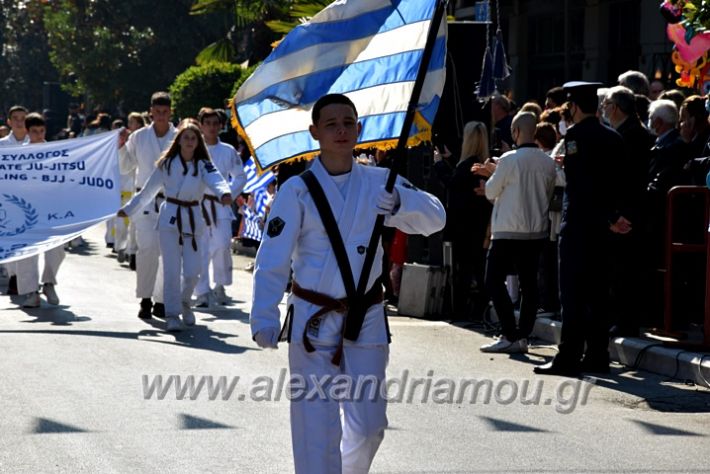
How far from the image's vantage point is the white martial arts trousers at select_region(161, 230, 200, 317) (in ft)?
40.2

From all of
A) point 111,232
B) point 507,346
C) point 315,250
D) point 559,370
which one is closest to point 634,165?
point 559,370

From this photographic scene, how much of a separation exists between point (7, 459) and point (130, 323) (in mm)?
5439

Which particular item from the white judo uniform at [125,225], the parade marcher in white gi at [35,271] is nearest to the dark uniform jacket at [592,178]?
the parade marcher in white gi at [35,271]

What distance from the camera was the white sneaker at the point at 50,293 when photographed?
13.7m

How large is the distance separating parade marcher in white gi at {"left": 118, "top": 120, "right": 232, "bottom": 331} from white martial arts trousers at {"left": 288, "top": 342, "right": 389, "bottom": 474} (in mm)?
6561

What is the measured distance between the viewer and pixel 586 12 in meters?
25.0

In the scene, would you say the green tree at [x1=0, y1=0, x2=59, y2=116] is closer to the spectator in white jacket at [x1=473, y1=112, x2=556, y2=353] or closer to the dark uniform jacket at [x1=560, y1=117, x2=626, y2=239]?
the spectator in white jacket at [x1=473, y1=112, x2=556, y2=353]

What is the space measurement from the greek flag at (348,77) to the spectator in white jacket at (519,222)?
3941mm

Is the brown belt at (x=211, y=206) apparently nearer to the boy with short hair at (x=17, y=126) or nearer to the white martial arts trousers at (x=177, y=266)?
the white martial arts trousers at (x=177, y=266)

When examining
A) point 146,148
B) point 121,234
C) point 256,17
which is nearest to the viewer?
point 146,148

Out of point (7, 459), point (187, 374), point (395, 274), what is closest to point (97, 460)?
point (7, 459)

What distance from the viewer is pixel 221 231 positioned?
1467 centimetres

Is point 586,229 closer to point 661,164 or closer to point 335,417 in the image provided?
point 661,164

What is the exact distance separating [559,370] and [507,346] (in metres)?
1.08
